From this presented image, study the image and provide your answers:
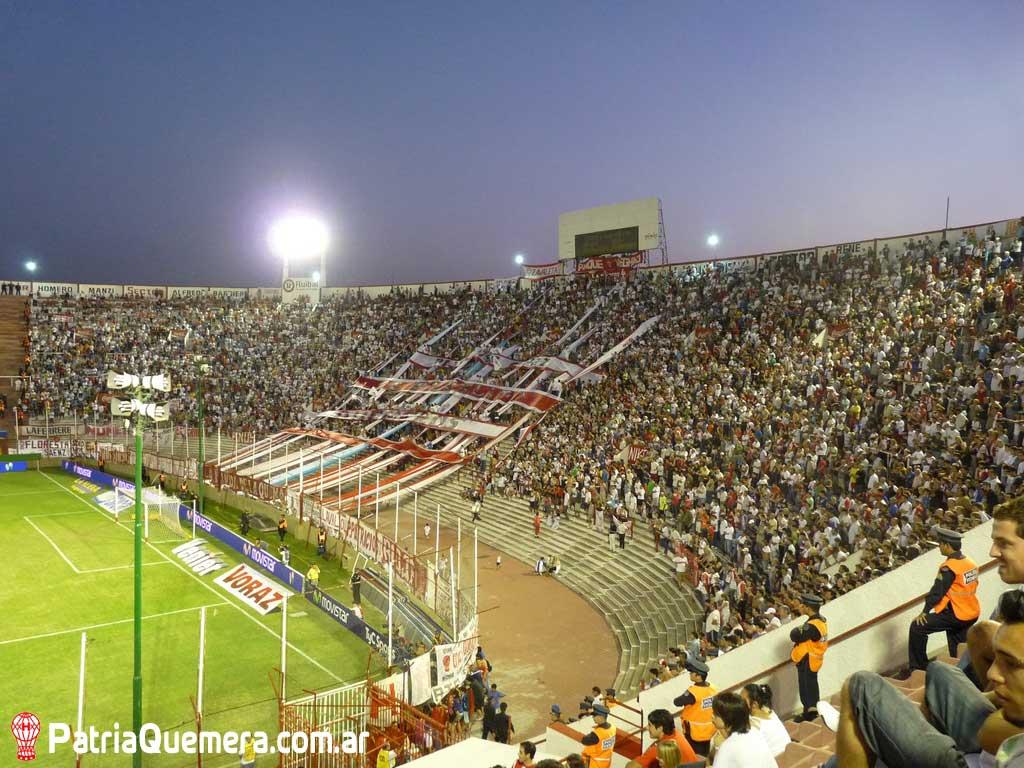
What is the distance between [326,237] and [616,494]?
169 feet

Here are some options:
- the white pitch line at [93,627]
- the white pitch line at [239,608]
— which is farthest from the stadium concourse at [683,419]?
the white pitch line at [93,627]

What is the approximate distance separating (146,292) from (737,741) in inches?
2929

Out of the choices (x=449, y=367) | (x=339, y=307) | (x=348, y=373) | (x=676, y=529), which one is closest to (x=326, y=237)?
(x=339, y=307)

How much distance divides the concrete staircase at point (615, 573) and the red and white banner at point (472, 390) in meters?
6.12

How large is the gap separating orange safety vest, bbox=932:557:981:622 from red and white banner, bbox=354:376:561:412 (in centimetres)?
3132

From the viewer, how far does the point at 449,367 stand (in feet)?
160

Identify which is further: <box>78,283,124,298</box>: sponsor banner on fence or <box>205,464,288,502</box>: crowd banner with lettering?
<box>78,283,124,298</box>: sponsor banner on fence

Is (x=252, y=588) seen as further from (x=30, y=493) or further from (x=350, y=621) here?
(x=30, y=493)

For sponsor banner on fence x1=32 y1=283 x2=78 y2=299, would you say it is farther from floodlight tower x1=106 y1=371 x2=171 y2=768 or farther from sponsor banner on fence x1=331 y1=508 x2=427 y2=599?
floodlight tower x1=106 y1=371 x2=171 y2=768

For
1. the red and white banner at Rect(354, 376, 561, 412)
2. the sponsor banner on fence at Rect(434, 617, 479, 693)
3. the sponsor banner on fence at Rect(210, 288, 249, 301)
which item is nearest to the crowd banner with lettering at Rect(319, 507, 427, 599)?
the sponsor banner on fence at Rect(434, 617, 479, 693)

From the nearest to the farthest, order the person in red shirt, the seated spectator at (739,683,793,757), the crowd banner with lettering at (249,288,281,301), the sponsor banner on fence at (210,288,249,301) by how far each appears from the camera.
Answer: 1. the seated spectator at (739,683,793,757)
2. the person in red shirt
3. the sponsor banner on fence at (210,288,249,301)
4. the crowd banner with lettering at (249,288,281,301)

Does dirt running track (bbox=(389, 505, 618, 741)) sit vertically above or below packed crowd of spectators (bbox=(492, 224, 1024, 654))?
below

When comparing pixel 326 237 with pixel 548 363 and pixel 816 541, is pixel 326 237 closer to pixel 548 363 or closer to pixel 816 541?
pixel 548 363

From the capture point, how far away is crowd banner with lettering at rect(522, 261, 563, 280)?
175ft
